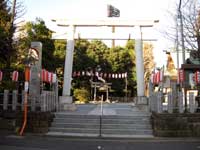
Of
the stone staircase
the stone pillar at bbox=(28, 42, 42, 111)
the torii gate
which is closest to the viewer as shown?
the stone staircase

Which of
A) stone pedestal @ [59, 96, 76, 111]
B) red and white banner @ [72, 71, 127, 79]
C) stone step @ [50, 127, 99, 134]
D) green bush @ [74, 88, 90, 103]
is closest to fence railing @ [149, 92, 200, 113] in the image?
stone step @ [50, 127, 99, 134]

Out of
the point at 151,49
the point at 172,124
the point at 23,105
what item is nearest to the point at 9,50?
the point at 23,105

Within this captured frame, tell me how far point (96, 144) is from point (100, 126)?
4397mm

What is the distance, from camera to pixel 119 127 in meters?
21.0

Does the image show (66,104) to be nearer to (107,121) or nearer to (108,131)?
(107,121)

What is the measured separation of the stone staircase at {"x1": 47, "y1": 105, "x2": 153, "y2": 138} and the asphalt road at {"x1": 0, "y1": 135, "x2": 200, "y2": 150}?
158 cm

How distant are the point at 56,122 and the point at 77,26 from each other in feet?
39.2

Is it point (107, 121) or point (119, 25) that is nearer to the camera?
point (107, 121)

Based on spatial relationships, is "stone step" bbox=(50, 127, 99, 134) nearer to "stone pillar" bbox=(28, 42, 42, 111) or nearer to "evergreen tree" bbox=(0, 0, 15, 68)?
"stone pillar" bbox=(28, 42, 42, 111)

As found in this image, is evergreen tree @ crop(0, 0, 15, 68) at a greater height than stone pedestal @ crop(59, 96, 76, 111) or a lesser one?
greater

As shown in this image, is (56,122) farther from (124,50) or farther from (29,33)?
(124,50)

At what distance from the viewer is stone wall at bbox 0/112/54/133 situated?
67.2 feet

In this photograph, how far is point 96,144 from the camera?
647 inches

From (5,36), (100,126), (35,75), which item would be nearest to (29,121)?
(100,126)
